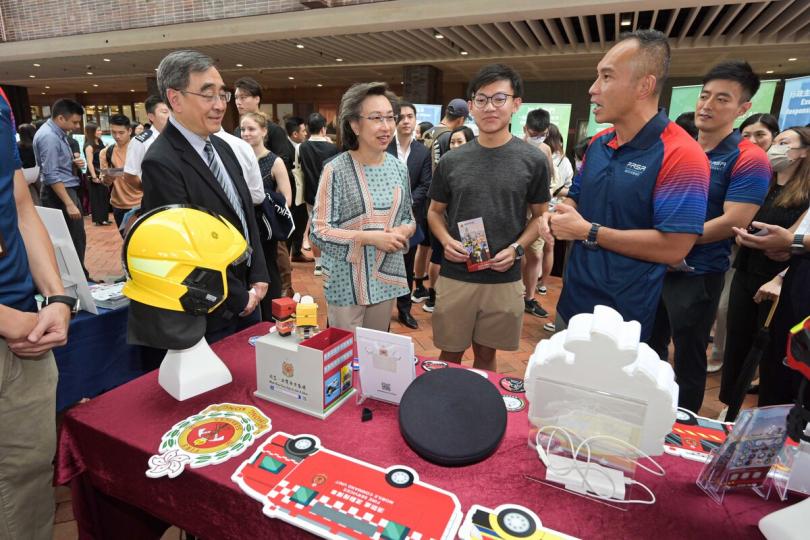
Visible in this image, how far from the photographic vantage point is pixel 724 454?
85 centimetres

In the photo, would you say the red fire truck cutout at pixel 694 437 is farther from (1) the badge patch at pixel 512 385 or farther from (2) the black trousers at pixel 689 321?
(2) the black trousers at pixel 689 321

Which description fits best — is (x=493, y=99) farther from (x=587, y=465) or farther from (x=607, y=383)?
(x=587, y=465)

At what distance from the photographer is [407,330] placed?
3496mm

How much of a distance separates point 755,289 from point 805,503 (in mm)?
1809

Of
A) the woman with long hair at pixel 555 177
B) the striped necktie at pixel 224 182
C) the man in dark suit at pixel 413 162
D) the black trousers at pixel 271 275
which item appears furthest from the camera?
the woman with long hair at pixel 555 177

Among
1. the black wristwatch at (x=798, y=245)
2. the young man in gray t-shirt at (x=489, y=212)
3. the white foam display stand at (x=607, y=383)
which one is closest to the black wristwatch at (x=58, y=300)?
the white foam display stand at (x=607, y=383)

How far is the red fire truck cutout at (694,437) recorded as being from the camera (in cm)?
101

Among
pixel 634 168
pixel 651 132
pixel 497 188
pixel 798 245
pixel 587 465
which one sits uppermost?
pixel 651 132

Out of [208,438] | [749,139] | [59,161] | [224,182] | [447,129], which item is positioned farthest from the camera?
[447,129]

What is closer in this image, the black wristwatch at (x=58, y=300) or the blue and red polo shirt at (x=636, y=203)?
the black wristwatch at (x=58, y=300)

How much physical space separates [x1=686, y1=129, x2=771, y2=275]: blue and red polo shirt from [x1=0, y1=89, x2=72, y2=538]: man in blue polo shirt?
224cm

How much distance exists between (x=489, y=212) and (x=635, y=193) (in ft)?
1.95

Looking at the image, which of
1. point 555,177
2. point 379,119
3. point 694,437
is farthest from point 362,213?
point 555,177

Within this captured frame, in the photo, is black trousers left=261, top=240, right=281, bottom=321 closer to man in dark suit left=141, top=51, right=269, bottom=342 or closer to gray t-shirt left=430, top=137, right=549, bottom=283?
man in dark suit left=141, top=51, right=269, bottom=342
